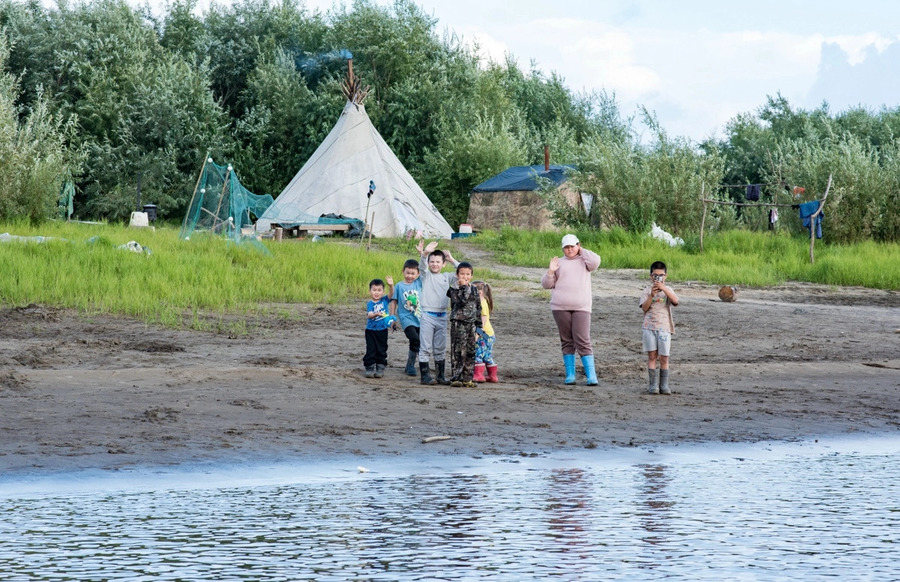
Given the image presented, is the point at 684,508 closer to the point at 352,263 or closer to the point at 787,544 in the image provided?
the point at 787,544

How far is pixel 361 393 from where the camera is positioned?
977 centimetres

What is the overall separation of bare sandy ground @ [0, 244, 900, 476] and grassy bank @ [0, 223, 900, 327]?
0.81 meters

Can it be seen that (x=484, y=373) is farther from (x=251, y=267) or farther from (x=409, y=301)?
(x=251, y=267)

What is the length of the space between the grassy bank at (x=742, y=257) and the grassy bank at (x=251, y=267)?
0.09ft

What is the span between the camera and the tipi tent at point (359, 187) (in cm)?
3284

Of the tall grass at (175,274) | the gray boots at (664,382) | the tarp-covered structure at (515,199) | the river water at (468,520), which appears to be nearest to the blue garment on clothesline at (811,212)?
the tall grass at (175,274)

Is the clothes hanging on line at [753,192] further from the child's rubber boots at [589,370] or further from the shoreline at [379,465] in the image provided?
the shoreline at [379,465]

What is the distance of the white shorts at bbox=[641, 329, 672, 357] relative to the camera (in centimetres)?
1022

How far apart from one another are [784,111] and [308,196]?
26738 millimetres

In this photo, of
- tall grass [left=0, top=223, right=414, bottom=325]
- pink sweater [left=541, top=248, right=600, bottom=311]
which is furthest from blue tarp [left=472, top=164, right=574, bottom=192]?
pink sweater [left=541, top=248, right=600, bottom=311]

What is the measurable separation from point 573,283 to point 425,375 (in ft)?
5.28

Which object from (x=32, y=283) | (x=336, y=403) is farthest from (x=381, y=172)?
(x=336, y=403)

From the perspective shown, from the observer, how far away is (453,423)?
877 cm

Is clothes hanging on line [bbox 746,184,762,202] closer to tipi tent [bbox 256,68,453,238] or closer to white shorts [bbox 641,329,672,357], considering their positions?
tipi tent [bbox 256,68,453,238]
